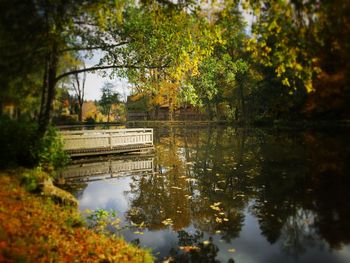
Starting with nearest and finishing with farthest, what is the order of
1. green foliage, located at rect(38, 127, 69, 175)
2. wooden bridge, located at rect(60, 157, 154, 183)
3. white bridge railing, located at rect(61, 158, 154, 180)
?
green foliage, located at rect(38, 127, 69, 175) < wooden bridge, located at rect(60, 157, 154, 183) < white bridge railing, located at rect(61, 158, 154, 180)

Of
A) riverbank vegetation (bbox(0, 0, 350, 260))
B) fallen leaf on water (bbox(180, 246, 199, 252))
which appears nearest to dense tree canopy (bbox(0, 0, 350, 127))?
riverbank vegetation (bbox(0, 0, 350, 260))

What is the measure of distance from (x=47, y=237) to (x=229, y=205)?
548 cm

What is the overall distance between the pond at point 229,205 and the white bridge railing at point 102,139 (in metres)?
1.30

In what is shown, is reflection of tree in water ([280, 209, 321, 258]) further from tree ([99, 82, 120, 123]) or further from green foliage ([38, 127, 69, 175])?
tree ([99, 82, 120, 123])

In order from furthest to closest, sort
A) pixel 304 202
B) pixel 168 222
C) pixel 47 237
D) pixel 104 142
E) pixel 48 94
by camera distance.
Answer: pixel 104 142
pixel 48 94
pixel 304 202
pixel 168 222
pixel 47 237

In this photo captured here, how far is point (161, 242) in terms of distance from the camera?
23.0ft

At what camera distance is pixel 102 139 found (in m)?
18.8

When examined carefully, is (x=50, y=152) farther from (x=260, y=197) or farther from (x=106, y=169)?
(x=260, y=197)

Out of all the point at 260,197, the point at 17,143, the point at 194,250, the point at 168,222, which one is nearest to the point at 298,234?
the point at 194,250

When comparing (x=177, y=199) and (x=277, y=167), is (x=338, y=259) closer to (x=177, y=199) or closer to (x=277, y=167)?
(x=177, y=199)

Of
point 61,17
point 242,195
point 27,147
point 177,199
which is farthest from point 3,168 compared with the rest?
point 242,195

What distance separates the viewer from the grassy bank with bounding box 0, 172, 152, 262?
515cm

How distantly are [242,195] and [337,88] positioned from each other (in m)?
33.3

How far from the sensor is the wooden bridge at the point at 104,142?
17156 mm
